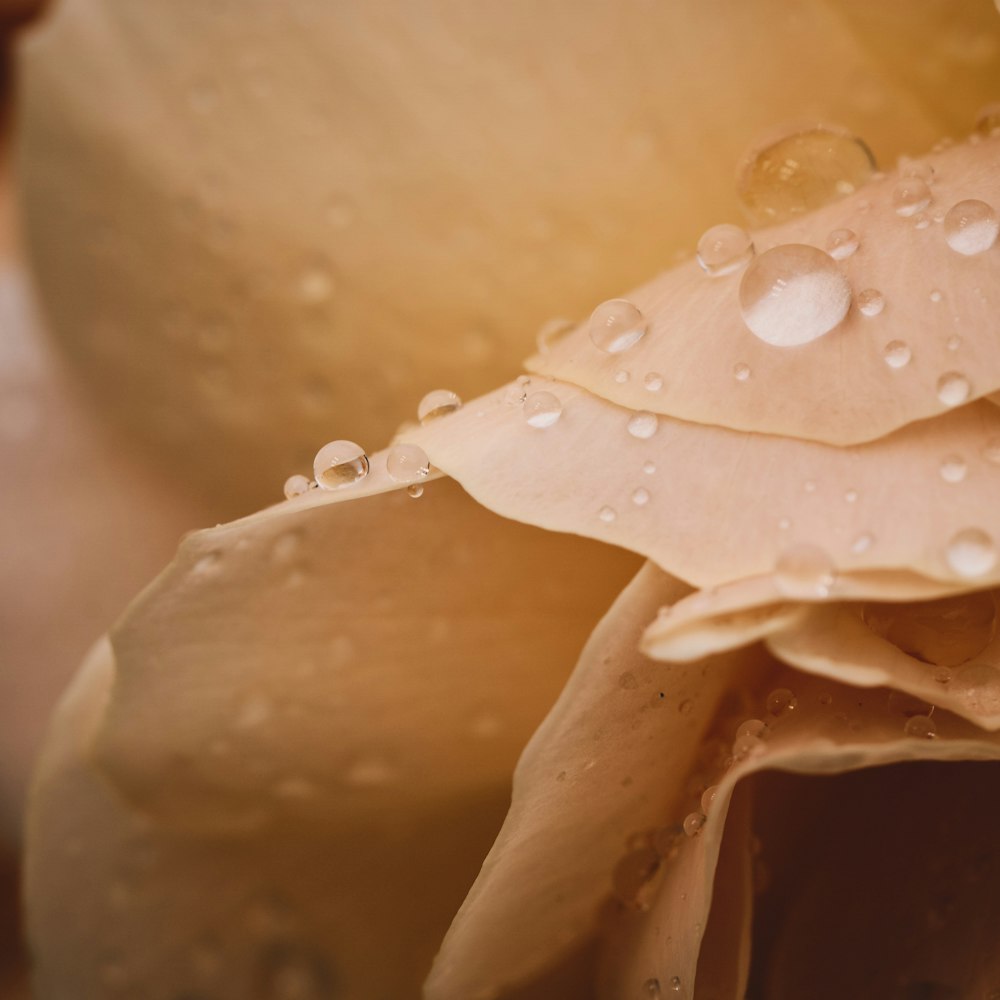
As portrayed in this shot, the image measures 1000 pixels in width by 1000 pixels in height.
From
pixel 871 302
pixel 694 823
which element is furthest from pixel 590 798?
pixel 871 302

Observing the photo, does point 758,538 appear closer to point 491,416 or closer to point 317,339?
point 491,416

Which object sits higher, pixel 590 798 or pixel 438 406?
pixel 438 406

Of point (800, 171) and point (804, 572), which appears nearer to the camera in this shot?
point (804, 572)

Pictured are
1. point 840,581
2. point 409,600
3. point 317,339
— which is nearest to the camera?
point 840,581

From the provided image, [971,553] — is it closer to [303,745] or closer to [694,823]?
[694,823]

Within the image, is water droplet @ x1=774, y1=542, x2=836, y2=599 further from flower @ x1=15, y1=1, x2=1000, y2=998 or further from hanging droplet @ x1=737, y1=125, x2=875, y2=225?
hanging droplet @ x1=737, y1=125, x2=875, y2=225

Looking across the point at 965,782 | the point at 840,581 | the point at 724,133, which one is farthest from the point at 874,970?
the point at 724,133
